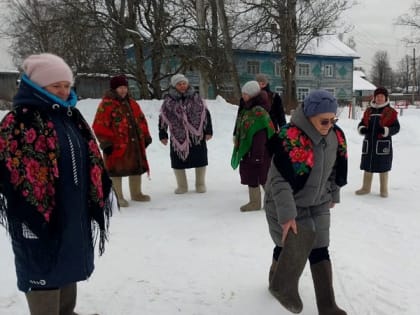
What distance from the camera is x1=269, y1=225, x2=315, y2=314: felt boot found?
2650 millimetres

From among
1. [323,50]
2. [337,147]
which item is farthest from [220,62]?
[323,50]

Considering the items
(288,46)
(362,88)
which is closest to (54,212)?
(288,46)

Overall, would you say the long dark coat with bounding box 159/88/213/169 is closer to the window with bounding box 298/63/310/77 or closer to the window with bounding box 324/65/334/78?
the window with bounding box 298/63/310/77

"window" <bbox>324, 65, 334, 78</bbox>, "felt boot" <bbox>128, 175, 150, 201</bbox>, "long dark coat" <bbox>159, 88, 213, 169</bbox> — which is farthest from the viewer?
"window" <bbox>324, 65, 334, 78</bbox>

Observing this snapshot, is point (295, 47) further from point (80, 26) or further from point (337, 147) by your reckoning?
point (337, 147)

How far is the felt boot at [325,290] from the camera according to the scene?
9.03 ft

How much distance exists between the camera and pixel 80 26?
12406 mm

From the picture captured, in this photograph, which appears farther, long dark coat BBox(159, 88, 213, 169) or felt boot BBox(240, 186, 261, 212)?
long dark coat BBox(159, 88, 213, 169)

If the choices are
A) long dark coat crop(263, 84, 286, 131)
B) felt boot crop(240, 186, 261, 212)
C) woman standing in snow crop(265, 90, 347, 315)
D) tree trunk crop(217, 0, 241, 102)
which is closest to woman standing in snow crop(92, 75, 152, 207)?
felt boot crop(240, 186, 261, 212)

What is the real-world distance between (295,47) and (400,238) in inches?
665

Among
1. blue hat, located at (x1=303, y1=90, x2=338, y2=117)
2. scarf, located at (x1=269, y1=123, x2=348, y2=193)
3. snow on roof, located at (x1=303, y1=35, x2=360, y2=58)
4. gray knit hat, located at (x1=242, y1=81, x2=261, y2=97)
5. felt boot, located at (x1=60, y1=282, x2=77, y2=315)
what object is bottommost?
felt boot, located at (x1=60, y1=282, x2=77, y2=315)

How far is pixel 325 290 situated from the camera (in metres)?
2.76

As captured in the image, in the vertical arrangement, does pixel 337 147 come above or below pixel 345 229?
above

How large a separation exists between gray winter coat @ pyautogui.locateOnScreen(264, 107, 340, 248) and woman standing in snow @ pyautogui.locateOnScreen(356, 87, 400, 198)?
12.0 ft
